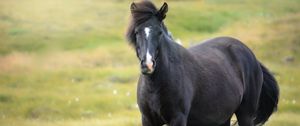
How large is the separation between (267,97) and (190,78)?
3611 millimetres

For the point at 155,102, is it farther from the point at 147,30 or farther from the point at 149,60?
the point at 147,30

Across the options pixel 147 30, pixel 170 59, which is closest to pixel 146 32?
pixel 147 30

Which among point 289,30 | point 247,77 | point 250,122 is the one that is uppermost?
point 247,77

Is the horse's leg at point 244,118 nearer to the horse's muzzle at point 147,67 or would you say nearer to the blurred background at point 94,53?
the horse's muzzle at point 147,67

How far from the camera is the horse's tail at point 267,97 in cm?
1280

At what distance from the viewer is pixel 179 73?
9414 millimetres

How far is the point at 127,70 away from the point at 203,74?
1938cm

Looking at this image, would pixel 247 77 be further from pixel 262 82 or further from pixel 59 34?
pixel 59 34

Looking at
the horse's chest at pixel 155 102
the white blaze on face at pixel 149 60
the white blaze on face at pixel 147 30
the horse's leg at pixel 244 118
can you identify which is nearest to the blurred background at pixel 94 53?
the horse's leg at pixel 244 118

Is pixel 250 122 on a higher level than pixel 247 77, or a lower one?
lower

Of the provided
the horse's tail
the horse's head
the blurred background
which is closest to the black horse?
the horse's head

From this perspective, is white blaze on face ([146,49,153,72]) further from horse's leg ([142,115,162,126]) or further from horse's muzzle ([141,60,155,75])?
horse's leg ([142,115,162,126])

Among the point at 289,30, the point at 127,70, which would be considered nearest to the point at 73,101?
the point at 127,70

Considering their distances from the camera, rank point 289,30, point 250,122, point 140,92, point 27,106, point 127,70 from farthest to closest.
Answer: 1. point 289,30
2. point 127,70
3. point 27,106
4. point 250,122
5. point 140,92
